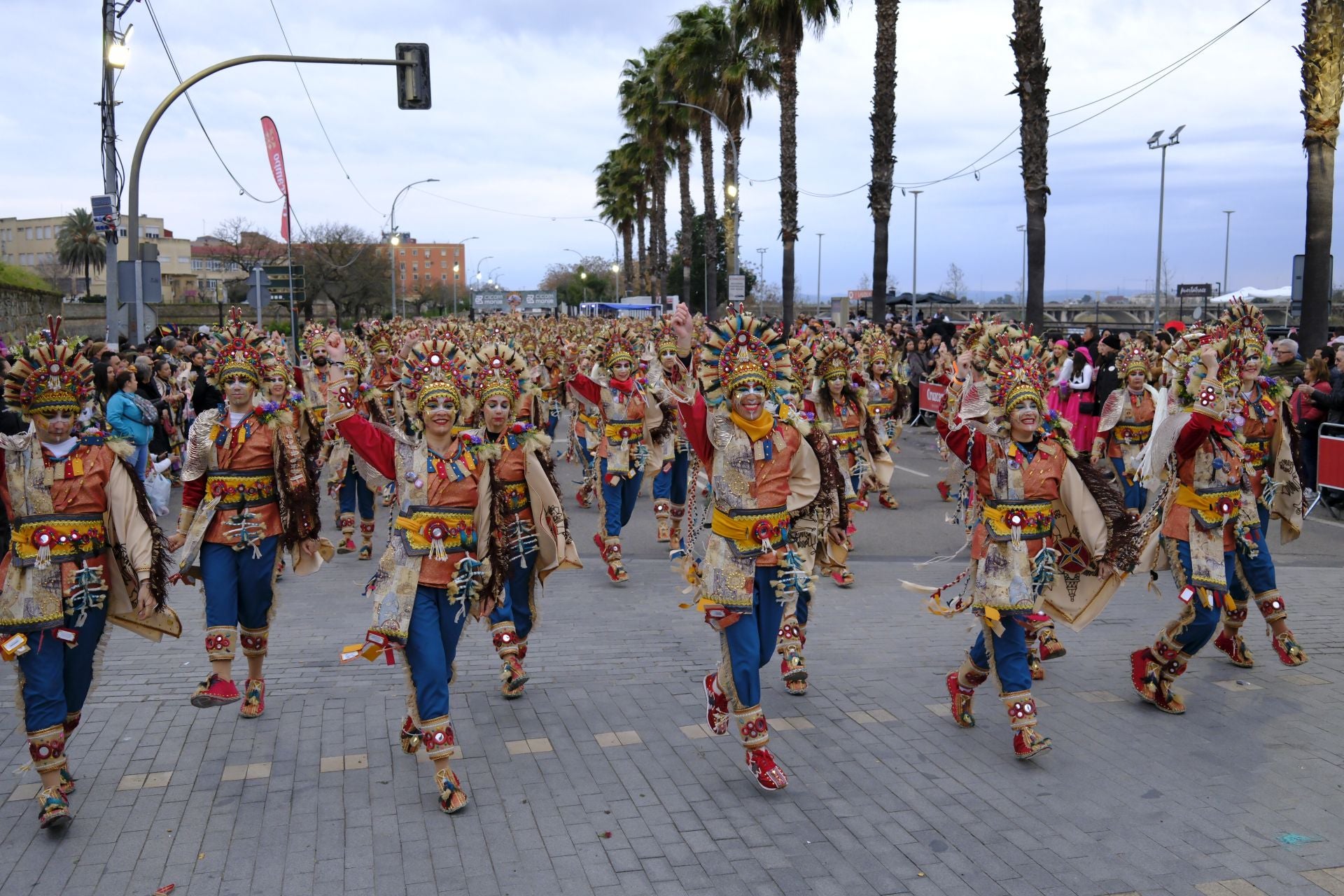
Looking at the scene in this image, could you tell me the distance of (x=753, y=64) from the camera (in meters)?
34.0

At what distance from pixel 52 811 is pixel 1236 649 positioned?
7.02m

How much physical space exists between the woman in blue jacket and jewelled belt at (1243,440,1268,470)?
990cm

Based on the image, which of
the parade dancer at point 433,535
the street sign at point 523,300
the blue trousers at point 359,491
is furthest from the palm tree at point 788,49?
the street sign at point 523,300

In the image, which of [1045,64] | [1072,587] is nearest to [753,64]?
[1045,64]

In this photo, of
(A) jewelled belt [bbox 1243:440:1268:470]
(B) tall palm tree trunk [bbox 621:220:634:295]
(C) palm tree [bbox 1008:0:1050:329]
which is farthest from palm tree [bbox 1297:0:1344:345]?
(B) tall palm tree trunk [bbox 621:220:634:295]

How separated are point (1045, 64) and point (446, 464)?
557 inches

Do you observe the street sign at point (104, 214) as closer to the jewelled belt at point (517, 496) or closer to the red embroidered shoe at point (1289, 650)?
the jewelled belt at point (517, 496)

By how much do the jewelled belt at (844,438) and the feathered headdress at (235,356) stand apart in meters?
6.00

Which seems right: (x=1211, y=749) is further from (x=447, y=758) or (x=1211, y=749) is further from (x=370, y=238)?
(x=370, y=238)

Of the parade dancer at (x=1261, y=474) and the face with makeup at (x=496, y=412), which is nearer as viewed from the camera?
the face with makeup at (x=496, y=412)

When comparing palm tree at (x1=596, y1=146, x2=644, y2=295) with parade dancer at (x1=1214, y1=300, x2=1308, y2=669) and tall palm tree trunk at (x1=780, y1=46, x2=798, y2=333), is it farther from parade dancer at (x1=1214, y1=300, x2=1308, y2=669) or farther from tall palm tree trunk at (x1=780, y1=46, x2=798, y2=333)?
parade dancer at (x1=1214, y1=300, x2=1308, y2=669)

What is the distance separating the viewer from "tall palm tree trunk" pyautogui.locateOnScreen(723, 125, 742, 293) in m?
35.5

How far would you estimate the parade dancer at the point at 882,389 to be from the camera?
12.1 meters

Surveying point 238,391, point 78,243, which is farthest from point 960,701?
point 78,243
